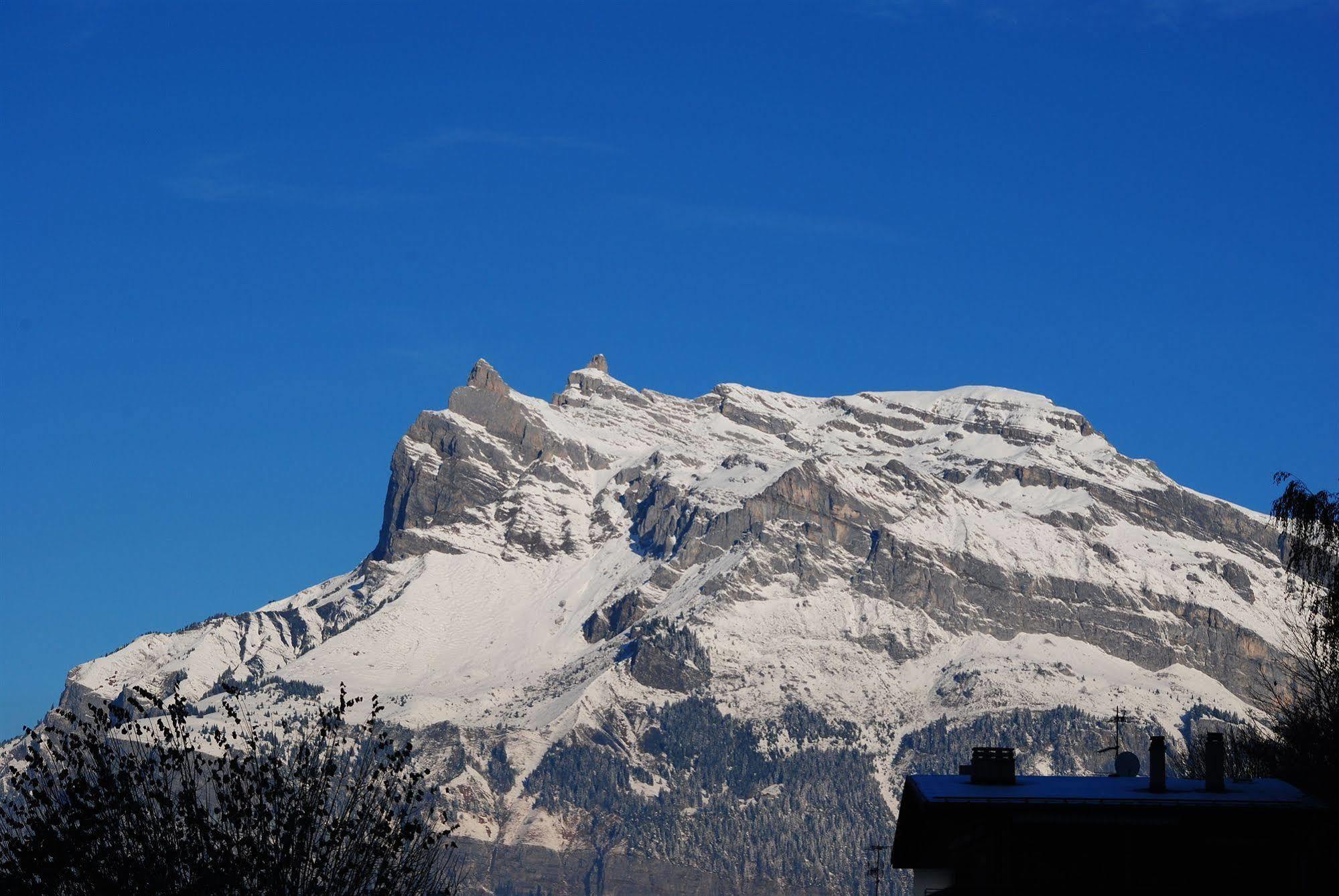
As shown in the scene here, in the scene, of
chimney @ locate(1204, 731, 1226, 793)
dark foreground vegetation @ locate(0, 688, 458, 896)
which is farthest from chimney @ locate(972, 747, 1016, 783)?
dark foreground vegetation @ locate(0, 688, 458, 896)

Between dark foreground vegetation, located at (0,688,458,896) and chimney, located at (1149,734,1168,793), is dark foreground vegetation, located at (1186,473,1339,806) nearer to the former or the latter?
chimney, located at (1149,734,1168,793)

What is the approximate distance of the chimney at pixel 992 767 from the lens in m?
64.4

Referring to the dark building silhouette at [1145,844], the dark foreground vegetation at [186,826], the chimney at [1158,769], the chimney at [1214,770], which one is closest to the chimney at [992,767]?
the dark building silhouette at [1145,844]

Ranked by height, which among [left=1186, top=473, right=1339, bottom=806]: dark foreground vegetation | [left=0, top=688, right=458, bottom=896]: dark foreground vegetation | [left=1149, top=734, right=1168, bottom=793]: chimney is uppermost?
[left=1186, top=473, right=1339, bottom=806]: dark foreground vegetation

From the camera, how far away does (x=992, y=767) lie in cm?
6506

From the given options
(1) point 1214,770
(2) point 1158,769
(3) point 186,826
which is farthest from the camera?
(2) point 1158,769

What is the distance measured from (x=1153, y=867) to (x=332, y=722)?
21.4m

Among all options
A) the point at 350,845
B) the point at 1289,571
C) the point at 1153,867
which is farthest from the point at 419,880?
the point at 1289,571

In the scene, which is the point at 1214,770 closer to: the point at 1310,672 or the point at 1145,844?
the point at 1145,844

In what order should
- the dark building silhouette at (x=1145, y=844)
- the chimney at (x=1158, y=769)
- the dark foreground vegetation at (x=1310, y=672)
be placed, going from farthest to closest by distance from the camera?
the chimney at (x=1158, y=769) < the dark building silhouette at (x=1145, y=844) < the dark foreground vegetation at (x=1310, y=672)

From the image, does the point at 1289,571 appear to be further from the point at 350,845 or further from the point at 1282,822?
the point at 350,845

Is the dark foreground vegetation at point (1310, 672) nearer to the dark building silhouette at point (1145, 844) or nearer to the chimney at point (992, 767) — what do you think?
the dark building silhouette at point (1145, 844)

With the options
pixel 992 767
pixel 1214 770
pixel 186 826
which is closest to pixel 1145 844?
pixel 1214 770

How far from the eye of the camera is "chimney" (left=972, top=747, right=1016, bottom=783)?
6438 cm
